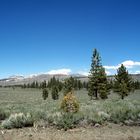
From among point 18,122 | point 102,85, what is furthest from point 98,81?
point 18,122

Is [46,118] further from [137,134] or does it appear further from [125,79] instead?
[125,79]

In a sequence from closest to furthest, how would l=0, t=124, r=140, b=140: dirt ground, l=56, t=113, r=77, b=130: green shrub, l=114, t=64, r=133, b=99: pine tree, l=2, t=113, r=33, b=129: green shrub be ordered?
l=0, t=124, r=140, b=140: dirt ground → l=56, t=113, r=77, b=130: green shrub → l=2, t=113, r=33, b=129: green shrub → l=114, t=64, r=133, b=99: pine tree

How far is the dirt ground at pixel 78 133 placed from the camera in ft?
33.1

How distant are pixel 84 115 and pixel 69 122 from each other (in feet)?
5.09

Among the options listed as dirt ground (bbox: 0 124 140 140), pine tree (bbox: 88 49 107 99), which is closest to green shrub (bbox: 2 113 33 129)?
dirt ground (bbox: 0 124 140 140)

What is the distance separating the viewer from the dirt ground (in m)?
10.1

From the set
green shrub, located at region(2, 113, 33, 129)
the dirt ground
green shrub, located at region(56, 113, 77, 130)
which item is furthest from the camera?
green shrub, located at region(2, 113, 33, 129)

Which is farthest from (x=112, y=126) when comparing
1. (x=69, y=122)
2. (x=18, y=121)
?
(x=18, y=121)

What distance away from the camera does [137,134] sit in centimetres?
1041

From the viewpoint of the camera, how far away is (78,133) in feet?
35.0

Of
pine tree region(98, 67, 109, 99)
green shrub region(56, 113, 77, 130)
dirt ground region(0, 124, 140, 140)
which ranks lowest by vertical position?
dirt ground region(0, 124, 140, 140)

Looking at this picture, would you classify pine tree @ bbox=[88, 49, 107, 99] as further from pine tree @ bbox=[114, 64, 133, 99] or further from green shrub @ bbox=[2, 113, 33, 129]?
green shrub @ bbox=[2, 113, 33, 129]

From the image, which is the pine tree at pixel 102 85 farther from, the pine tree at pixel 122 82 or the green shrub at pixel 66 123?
the green shrub at pixel 66 123

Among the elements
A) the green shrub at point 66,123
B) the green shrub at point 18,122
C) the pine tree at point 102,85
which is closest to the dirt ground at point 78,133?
the green shrub at point 66,123
